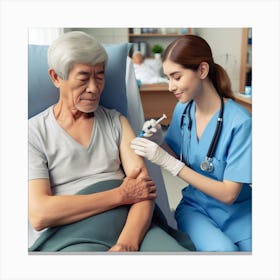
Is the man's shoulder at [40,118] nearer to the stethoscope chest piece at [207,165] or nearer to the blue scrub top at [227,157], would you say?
the blue scrub top at [227,157]

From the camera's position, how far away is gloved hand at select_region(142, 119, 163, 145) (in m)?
1.13

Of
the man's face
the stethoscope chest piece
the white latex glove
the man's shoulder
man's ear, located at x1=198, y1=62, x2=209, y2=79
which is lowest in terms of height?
the stethoscope chest piece

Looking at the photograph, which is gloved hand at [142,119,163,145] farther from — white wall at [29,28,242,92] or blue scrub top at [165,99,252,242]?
white wall at [29,28,242,92]

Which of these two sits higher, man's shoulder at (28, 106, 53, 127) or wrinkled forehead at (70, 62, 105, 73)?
wrinkled forehead at (70, 62, 105, 73)

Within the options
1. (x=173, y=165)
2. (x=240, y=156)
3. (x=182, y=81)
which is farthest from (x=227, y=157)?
(x=182, y=81)

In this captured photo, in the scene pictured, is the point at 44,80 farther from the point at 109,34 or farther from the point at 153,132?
the point at 153,132

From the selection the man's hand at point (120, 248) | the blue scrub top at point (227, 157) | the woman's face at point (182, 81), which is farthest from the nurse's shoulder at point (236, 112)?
the man's hand at point (120, 248)

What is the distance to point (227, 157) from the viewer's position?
3.68 ft

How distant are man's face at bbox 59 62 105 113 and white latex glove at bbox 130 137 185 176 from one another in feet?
0.56

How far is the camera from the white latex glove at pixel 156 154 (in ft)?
3.62

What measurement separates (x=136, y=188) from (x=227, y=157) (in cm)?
29

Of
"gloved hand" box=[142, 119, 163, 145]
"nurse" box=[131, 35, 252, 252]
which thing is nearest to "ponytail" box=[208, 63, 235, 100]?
"nurse" box=[131, 35, 252, 252]
